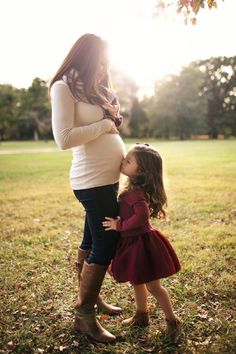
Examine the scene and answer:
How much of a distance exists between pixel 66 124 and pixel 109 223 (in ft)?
2.79

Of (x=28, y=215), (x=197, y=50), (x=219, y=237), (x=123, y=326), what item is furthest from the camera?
(x=197, y=50)

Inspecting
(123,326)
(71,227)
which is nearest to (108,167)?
(123,326)

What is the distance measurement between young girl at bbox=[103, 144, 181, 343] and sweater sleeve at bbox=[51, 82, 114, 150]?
0.42m

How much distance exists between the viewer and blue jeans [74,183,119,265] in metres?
3.20

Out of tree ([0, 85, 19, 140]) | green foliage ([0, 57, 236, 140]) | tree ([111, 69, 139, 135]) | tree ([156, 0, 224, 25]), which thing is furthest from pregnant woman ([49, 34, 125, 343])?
tree ([0, 85, 19, 140])

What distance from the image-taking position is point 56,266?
17.7 ft

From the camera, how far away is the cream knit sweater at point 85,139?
120 inches

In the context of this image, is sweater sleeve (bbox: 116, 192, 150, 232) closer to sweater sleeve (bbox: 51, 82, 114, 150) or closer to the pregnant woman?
the pregnant woman

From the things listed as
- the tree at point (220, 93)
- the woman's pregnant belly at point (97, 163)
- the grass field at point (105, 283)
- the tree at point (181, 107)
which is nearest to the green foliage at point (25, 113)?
the tree at point (181, 107)

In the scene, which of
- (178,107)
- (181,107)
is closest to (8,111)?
(178,107)

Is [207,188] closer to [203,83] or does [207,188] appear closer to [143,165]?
[143,165]

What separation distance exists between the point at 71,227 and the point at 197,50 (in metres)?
61.2

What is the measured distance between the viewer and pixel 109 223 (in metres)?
3.22

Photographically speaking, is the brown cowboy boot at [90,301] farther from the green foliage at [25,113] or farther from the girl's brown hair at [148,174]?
the green foliage at [25,113]
